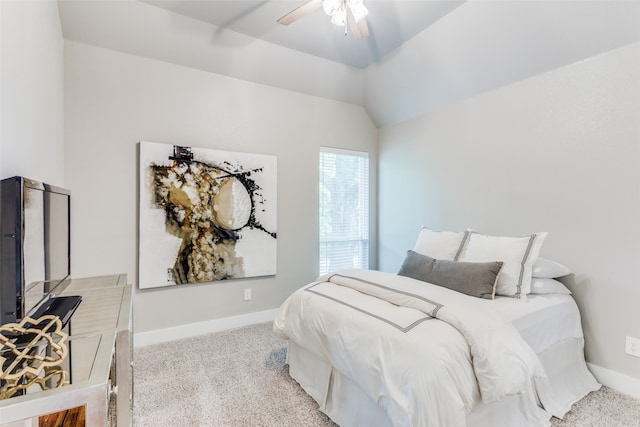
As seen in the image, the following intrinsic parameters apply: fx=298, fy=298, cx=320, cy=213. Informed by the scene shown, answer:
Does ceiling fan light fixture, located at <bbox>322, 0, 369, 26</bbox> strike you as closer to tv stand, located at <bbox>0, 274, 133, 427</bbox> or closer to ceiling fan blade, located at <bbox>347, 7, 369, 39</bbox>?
ceiling fan blade, located at <bbox>347, 7, 369, 39</bbox>

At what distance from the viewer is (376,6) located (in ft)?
8.20

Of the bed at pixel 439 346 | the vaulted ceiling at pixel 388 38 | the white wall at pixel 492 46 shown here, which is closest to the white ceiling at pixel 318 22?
the vaulted ceiling at pixel 388 38

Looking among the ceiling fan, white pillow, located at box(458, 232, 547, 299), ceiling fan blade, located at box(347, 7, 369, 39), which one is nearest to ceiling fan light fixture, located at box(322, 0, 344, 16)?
the ceiling fan

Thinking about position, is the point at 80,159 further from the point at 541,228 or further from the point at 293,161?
the point at 541,228

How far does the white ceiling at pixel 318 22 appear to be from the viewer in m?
2.46

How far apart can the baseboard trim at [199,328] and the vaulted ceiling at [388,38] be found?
2.59 m

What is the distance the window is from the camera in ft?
12.6

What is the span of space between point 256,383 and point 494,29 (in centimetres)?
334

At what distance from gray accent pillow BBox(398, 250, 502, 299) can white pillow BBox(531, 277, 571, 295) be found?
354 mm

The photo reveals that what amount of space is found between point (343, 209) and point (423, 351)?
2743 mm

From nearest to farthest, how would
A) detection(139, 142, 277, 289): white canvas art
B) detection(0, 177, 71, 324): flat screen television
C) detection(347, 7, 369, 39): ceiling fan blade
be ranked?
detection(0, 177, 71, 324): flat screen television
detection(347, 7, 369, 39): ceiling fan blade
detection(139, 142, 277, 289): white canvas art

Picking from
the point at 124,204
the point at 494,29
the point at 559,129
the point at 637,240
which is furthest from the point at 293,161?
the point at 637,240

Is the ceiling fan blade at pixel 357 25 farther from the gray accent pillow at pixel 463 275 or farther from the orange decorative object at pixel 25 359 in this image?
the orange decorative object at pixel 25 359

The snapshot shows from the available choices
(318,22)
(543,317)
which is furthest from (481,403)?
(318,22)
